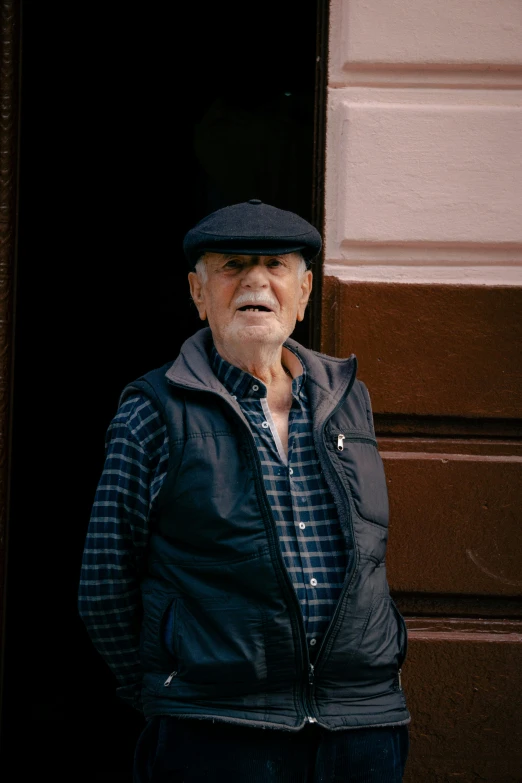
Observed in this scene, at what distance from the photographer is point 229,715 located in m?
1.96

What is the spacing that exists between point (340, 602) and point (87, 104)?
2977 millimetres

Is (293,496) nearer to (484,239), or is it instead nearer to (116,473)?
(116,473)

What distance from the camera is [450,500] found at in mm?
2984

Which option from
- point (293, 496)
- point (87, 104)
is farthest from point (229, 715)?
point (87, 104)

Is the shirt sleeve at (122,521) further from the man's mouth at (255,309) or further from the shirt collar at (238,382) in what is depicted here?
the man's mouth at (255,309)

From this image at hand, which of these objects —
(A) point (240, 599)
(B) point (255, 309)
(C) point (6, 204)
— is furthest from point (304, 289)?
(C) point (6, 204)

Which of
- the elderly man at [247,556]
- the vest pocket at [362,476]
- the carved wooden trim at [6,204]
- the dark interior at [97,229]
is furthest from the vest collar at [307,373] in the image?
the dark interior at [97,229]

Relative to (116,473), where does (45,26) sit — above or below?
above

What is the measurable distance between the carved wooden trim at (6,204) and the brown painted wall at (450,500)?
1207mm

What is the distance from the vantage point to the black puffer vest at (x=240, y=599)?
1958mm

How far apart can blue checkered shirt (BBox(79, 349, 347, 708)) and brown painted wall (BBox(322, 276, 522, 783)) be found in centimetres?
88

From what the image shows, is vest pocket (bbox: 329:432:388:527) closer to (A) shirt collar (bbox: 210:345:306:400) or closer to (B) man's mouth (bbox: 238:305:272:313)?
(A) shirt collar (bbox: 210:345:306:400)

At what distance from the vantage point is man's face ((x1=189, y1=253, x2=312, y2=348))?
2.23 metres

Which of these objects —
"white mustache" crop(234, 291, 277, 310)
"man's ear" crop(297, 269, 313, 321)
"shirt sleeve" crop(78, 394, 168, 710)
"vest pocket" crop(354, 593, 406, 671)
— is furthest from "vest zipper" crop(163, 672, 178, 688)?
"man's ear" crop(297, 269, 313, 321)
